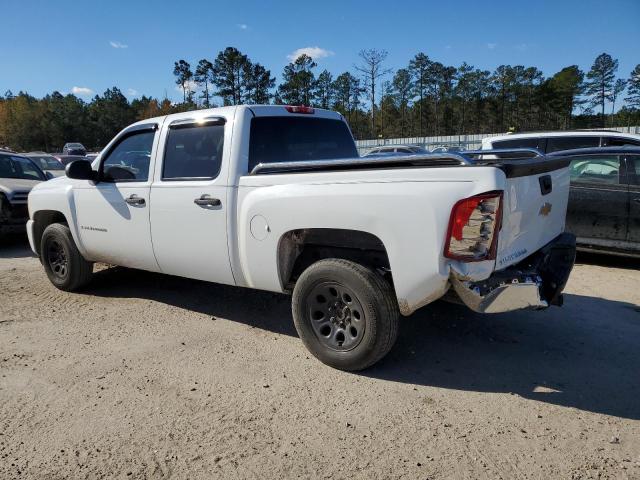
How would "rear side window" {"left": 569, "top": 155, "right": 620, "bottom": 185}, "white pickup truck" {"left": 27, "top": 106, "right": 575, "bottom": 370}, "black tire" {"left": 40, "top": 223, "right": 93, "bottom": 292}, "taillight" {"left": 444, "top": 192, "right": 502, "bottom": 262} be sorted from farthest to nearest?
"rear side window" {"left": 569, "top": 155, "right": 620, "bottom": 185}
"black tire" {"left": 40, "top": 223, "right": 93, "bottom": 292}
"white pickup truck" {"left": 27, "top": 106, "right": 575, "bottom": 370}
"taillight" {"left": 444, "top": 192, "right": 502, "bottom": 262}

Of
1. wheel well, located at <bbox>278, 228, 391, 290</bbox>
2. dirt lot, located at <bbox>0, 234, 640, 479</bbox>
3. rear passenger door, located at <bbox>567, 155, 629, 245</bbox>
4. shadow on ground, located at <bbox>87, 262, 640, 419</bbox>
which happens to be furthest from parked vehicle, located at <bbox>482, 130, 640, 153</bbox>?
wheel well, located at <bbox>278, 228, 391, 290</bbox>

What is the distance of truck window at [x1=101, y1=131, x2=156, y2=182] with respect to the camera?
4.71 m

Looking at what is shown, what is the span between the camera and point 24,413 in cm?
311

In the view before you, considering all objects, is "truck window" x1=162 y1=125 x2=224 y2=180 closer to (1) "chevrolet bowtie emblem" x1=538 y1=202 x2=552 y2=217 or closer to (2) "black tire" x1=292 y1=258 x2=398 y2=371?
(2) "black tire" x1=292 y1=258 x2=398 y2=371

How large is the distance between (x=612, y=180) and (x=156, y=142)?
5.97 metres

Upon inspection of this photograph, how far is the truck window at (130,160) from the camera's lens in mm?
4715

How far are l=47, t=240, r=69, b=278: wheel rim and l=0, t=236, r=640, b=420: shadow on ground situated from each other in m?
0.39

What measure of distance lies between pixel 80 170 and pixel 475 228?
12.7ft

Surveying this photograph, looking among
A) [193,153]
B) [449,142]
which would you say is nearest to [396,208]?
[193,153]

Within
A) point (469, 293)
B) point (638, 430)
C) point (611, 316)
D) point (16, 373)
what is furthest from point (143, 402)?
point (611, 316)

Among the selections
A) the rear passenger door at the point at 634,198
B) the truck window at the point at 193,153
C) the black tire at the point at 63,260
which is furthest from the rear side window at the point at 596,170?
the black tire at the point at 63,260

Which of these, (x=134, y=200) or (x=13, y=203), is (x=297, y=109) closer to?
(x=134, y=200)

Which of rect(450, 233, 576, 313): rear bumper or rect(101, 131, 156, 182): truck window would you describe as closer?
rect(450, 233, 576, 313): rear bumper

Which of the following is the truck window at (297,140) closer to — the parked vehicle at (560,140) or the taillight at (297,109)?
the taillight at (297,109)
